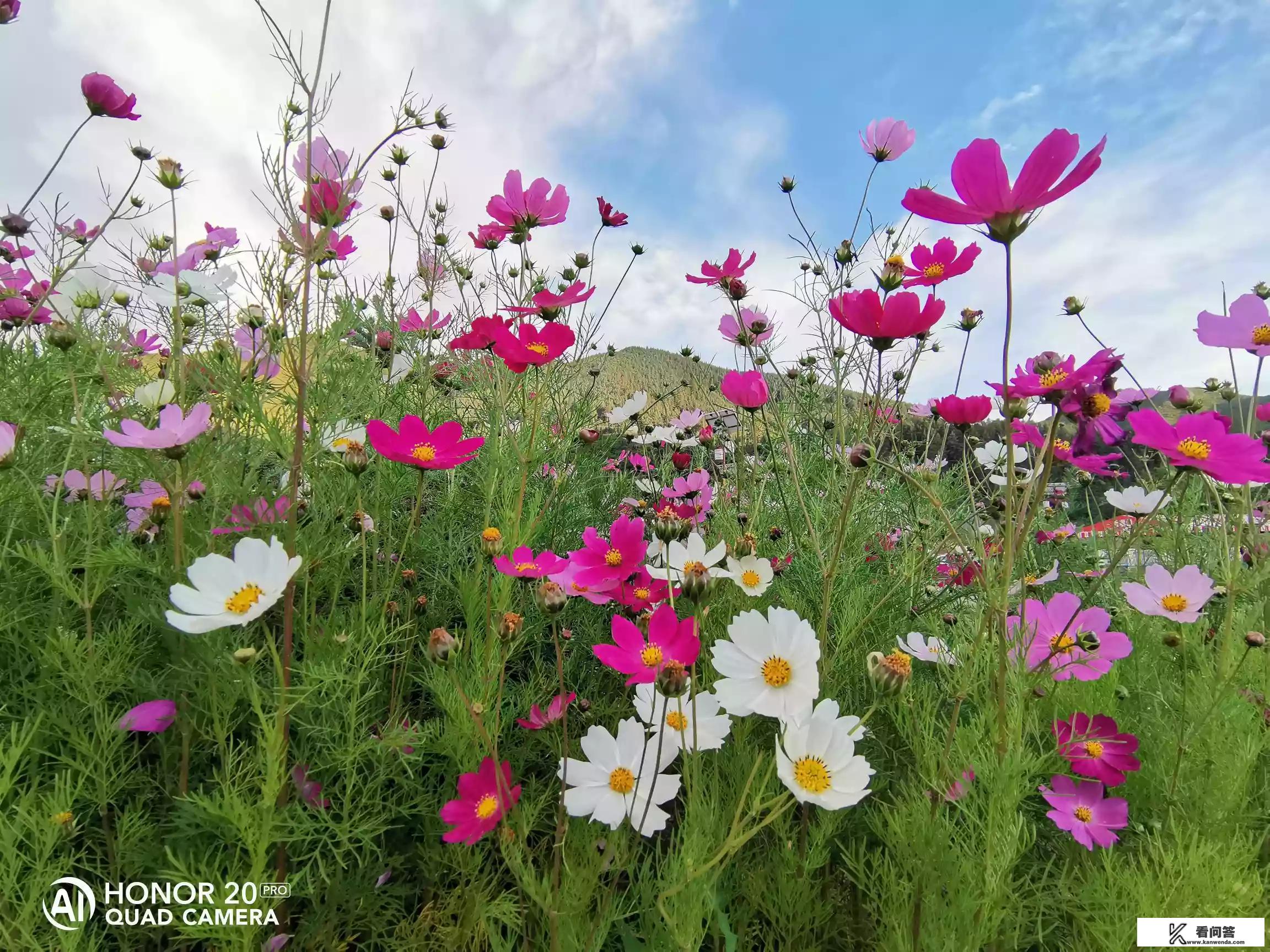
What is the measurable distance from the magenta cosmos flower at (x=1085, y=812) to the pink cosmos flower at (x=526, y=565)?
0.62m

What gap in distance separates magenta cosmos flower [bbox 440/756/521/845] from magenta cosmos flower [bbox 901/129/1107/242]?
70cm

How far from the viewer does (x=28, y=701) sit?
79 cm

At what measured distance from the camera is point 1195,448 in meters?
0.75

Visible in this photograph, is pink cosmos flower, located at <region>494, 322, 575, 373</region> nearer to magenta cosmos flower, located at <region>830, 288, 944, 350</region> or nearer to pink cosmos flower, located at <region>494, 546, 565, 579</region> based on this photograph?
pink cosmos flower, located at <region>494, 546, 565, 579</region>

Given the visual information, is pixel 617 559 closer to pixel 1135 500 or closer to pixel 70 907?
pixel 70 907

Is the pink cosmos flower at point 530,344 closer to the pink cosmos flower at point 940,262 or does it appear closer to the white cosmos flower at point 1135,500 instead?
the pink cosmos flower at point 940,262

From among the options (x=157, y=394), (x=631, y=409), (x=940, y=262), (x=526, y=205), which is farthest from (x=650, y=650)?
(x=631, y=409)

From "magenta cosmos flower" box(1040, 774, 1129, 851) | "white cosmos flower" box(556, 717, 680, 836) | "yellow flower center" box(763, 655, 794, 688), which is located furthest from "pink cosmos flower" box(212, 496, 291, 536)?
"magenta cosmos flower" box(1040, 774, 1129, 851)

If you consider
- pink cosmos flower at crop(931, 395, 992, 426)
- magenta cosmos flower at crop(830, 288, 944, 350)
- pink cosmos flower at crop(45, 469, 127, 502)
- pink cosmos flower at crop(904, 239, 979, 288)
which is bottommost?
pink cosmos flower at crop(45, 469, 127, 502)

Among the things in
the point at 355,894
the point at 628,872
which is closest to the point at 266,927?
the point at 355,894

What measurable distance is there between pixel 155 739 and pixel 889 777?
964mm

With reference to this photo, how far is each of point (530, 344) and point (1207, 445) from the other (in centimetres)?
92

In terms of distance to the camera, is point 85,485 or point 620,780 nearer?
point 620,780

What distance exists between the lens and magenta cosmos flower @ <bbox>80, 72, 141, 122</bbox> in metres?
1.06
